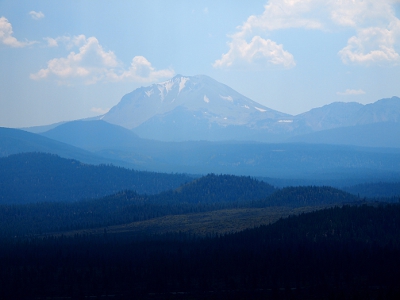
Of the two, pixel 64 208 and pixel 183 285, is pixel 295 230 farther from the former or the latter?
pixel 64 208

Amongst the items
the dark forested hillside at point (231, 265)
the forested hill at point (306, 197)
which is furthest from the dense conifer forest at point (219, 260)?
the forested hill at point (306, 197)

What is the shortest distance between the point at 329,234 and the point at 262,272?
1022 inches

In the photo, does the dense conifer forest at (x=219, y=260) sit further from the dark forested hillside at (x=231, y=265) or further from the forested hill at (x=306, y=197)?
the forested hill at (x=306, y=197)

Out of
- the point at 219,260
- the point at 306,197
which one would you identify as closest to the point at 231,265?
the point at 219,260

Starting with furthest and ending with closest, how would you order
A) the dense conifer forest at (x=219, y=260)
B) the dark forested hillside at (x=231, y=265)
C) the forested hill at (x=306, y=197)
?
the forested hill at (x=306, y=197) < the dense conifer forest at (x=219, y=260) < the dark forested hillside at (x=231, y=265)

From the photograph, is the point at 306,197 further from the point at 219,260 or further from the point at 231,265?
the point at 231,265

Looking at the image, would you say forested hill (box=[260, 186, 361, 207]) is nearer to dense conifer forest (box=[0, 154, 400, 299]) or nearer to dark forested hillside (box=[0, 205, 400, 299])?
dense conifer forest (box=[0, 154, 400, 299])

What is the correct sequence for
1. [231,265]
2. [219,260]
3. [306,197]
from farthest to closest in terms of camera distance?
[306,197] → [219,260] → [231,265]

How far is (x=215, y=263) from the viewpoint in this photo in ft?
312

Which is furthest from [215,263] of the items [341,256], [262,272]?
[341,256]

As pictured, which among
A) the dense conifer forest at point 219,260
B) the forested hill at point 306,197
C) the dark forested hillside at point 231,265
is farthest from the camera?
the forested hill at point 306,197

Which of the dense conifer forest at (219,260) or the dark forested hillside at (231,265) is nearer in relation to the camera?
the dark forested hillside at (231,265)

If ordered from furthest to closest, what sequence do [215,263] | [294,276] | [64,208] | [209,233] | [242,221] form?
1. [64,208]
2. [242,221]
3. [209,233]
4. [215,263]
5. [294,276]

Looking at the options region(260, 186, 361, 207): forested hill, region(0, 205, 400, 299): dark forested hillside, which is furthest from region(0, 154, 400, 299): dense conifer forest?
region(260, 186, 361, 207): forested hill
